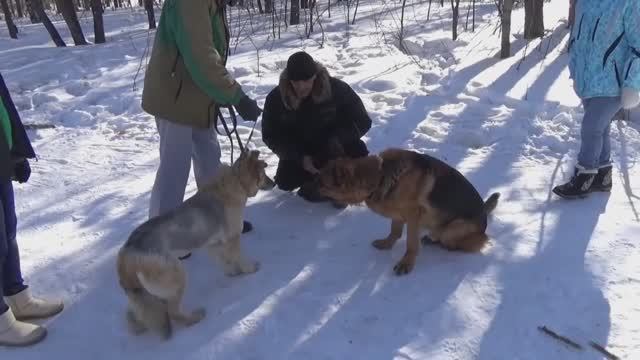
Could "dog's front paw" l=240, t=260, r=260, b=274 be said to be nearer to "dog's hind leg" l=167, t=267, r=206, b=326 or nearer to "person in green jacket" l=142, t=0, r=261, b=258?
"dog's hind leg" l=167, t=267, r=206, b=326

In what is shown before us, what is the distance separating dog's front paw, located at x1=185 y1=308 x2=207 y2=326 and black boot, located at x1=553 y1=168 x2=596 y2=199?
298cm

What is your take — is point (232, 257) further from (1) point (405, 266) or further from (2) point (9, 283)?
(2) point (9, 283)

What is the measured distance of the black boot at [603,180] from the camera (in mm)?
4348

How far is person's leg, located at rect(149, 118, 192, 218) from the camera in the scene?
11.3ft

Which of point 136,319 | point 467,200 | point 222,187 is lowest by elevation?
point 136,319

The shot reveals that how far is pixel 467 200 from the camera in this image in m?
3.54

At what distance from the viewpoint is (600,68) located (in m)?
3.90

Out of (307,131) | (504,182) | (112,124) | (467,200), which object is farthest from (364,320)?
(112,124)

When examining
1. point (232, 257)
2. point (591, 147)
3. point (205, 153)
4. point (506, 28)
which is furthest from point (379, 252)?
point (506, 28)

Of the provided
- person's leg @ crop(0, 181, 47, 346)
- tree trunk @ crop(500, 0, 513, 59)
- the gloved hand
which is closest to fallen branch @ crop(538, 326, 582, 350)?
the gloved hand

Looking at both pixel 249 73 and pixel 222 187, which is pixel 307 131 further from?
pixel 249 73

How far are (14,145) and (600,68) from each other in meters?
3.93

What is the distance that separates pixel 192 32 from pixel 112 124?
149 inches

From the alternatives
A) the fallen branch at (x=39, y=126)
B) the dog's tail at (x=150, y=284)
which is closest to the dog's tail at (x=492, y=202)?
the dog's tail at (x=150, y=284)
